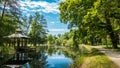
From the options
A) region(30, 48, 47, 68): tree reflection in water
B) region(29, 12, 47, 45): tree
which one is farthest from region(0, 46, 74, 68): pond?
region(29, 12, 47, 45): tree

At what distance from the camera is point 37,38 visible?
8312 centimetres

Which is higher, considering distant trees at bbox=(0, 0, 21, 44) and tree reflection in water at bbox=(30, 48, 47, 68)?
distant trees at bbox=(0, 0, 21, 44)

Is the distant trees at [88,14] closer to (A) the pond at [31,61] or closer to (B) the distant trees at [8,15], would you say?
(A) the pond at [31,61]

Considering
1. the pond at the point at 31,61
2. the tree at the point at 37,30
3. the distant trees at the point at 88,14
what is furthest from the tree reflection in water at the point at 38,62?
the tree at the point at 37,30

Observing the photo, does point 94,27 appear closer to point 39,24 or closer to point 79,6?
point 79,6

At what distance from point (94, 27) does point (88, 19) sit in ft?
12.9

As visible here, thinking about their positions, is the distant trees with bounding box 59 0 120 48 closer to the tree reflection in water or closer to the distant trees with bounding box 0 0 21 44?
the tree reflection in water

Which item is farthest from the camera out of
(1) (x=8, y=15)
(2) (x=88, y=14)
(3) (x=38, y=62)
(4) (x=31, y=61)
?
(1) (x=8, y=15)

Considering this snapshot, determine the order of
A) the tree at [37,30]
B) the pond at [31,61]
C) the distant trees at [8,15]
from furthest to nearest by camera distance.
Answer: the tree at [37,30], the distant trees at [8,15], the pond at [31,61]

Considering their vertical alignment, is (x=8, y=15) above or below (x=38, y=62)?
above

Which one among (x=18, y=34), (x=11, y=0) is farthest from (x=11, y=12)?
(x=18, y=34)

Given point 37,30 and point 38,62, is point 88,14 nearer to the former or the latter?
point 38,62

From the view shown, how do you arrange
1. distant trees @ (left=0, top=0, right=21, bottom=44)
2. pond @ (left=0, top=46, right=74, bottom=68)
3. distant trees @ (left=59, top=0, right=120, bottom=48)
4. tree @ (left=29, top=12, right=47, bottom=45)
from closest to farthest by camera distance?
pond @ (left=0, top=46, right=74, bottom=68), distant trees @ (left=59, top=0, right=120, bottom=48), distant trees @ (left=0, top=0, right=21, bottom=44), tree @ (left=29, top=12, right=47, bottom=45)

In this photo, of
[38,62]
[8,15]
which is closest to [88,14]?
[38,62]
